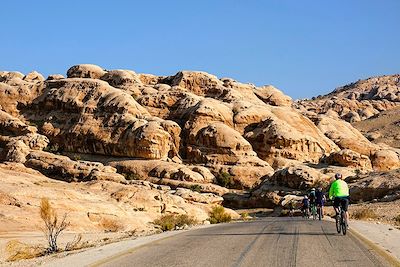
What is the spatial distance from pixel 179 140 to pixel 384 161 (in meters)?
30.3

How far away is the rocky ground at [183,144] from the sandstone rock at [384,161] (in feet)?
0.52

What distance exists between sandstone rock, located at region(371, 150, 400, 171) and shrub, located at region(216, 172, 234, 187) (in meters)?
21.5

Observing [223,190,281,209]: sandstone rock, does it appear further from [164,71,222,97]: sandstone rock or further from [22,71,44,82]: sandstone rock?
[22,71,44,82]: sandstone rock

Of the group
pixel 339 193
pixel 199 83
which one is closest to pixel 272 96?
pixel 199 83

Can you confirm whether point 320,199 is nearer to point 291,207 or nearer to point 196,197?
point 291,207

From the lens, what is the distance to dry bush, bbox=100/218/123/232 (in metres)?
30.9

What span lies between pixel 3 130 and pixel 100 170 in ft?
82.7

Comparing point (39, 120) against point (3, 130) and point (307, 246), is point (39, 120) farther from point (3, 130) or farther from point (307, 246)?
point (307, 246)

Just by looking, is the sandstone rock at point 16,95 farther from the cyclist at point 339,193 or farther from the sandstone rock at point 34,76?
the cyclist at point 339,193

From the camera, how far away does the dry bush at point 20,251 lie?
48.9 ft

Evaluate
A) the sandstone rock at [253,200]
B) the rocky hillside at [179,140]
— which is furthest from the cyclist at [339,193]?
the sandstone rock at [253,200]

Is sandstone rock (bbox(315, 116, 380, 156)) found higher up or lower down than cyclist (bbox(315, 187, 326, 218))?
higher up

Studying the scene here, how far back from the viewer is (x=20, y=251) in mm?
15852

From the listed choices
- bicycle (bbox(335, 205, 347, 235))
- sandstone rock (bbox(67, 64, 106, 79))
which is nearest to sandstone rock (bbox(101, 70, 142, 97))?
sandstone rock (bbox(67, 64, 106, 79))
